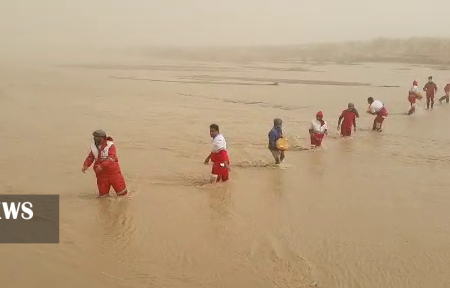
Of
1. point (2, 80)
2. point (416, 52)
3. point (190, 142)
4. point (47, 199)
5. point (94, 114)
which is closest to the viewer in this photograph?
point (47, 199)

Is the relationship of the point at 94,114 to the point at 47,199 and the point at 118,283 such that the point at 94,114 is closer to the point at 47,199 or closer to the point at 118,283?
the point at 47,199

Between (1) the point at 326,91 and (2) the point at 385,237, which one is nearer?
(2) the point at 385,237

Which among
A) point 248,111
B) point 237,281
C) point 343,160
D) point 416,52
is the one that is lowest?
point 237,281

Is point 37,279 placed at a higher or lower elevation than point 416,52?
lower

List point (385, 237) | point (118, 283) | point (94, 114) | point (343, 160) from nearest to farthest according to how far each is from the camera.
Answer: point (118, 283) < point (385, 237) < point (343, 160) < point (94, 114)

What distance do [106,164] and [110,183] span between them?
1.27 feet

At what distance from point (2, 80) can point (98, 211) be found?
2068 cm

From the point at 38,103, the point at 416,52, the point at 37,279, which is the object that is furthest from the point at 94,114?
the point at 416,52

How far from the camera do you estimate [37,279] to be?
16.3ft

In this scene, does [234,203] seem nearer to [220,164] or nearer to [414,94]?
[220,164]

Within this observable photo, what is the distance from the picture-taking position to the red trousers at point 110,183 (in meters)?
7.15

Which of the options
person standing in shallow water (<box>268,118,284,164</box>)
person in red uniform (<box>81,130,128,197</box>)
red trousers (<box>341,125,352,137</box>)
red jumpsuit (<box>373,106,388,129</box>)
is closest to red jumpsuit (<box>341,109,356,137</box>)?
red trousers (<box>341,125,352,137</box>)

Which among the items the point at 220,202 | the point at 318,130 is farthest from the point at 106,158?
the point at 318,130

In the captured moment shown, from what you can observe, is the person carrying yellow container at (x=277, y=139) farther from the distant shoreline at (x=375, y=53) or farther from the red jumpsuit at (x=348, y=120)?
the distant shoreline at (x=375, y=53)
